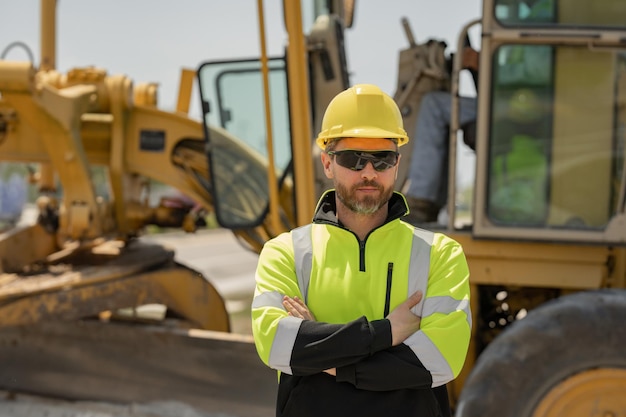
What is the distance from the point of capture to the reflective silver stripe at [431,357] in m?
1.60

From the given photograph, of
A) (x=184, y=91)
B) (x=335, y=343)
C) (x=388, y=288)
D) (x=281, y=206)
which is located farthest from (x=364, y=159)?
(x=184, y=91)

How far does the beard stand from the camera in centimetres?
167

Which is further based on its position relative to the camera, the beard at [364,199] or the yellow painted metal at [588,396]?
the yellow painted metal at [588,396]

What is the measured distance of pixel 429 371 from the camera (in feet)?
5.23

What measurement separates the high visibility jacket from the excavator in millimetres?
1519

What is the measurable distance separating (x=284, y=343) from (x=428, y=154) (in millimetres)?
2159

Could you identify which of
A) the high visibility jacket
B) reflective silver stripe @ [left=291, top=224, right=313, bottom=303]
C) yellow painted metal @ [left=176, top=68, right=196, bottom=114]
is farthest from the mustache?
yellow painted metal @ [left=176, top=68, right=196, bottom=114]

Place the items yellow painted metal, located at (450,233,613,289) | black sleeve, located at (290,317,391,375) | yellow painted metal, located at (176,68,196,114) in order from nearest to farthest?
1. black sleeve, located at (290,317,391,375)
2. yellow painted metal, located at (450,233,613,289)
3. yellow painted metal, located at (176,68,196,114)

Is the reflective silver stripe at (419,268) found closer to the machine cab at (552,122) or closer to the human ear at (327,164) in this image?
the human ear at (327,164)

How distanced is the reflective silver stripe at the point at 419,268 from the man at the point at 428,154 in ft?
6.00

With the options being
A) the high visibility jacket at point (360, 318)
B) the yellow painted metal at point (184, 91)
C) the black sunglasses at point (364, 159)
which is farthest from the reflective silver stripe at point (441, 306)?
the yellow painted metal at point (184, 91)

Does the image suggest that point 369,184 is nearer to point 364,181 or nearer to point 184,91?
point 364,181

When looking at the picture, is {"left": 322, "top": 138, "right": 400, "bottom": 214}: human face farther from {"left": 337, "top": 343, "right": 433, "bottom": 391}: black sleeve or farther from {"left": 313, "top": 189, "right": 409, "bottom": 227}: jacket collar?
{"left": 337, "top": 343, "right": 433, "bottom": 391}: black sleeve

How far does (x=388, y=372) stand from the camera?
1.58 m
